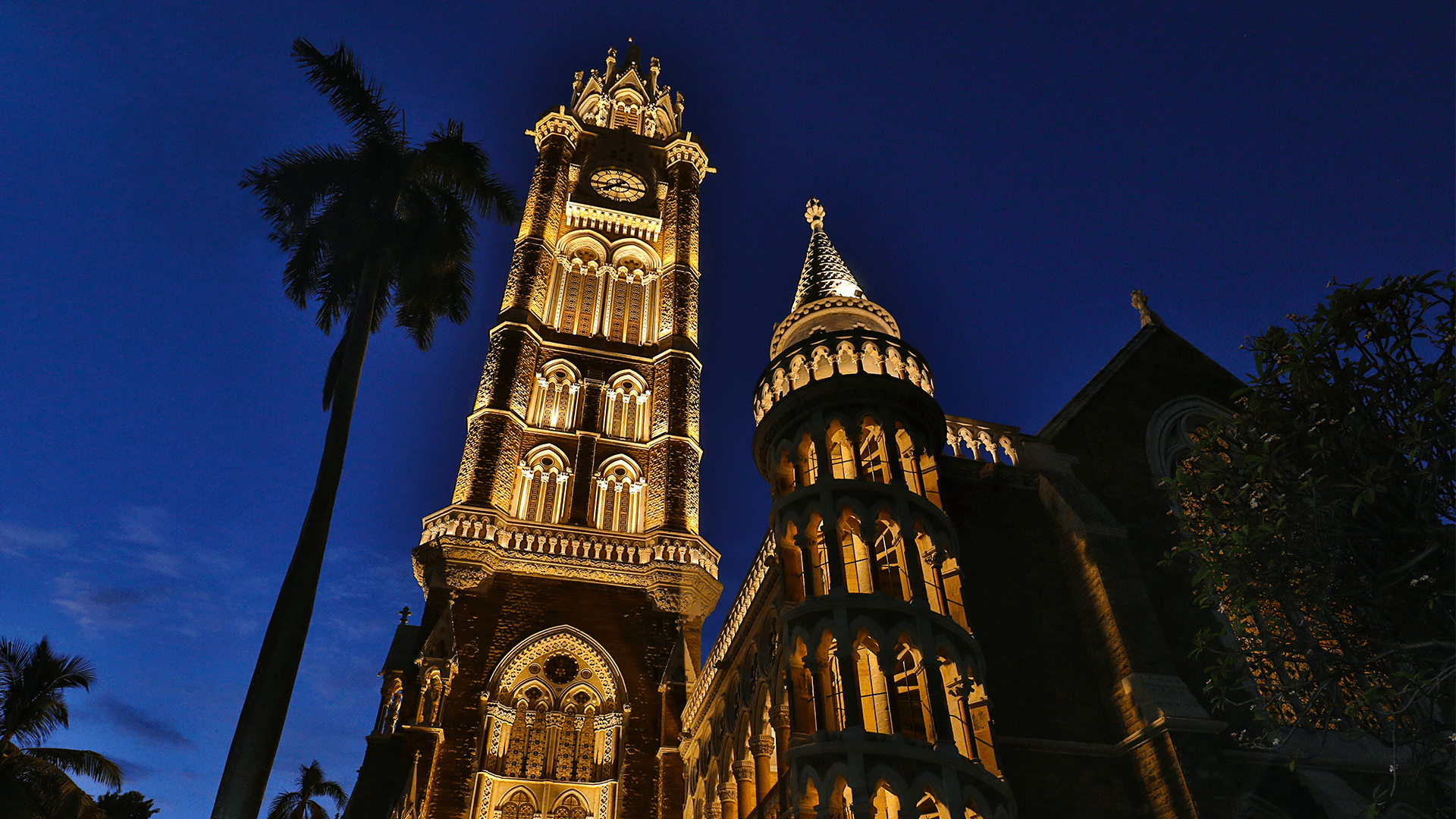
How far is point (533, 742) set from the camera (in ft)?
75.8

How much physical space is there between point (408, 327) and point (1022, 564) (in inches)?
542

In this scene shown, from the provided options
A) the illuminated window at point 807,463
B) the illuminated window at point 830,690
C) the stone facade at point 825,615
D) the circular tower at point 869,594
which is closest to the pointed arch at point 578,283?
the stone facade at point 825,615

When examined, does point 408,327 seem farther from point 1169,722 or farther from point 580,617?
point 1169,722

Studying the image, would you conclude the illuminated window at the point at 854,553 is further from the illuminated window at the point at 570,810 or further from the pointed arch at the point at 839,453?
the illuminated window at the point at 570,810

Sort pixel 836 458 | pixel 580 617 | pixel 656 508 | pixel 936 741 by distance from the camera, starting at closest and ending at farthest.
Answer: pixel 936 741 → pixel 836 458 → pixel 580 617 → pixel 656 508

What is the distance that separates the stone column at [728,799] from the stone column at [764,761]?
189cm

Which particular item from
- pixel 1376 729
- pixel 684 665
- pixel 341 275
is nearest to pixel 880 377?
pixel 1376 729

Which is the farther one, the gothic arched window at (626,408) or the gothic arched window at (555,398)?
the gothic arched window at (626,408)

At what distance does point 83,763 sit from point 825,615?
21696 mm

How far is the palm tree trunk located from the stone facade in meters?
6.67

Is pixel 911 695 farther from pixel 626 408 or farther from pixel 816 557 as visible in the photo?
pixel 626 408

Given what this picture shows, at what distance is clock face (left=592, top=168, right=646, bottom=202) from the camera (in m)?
37.7

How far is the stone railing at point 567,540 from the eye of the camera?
25.4 meters

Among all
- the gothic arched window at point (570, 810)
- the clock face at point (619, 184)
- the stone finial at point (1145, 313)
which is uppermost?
the clock face at point (619, 184)
